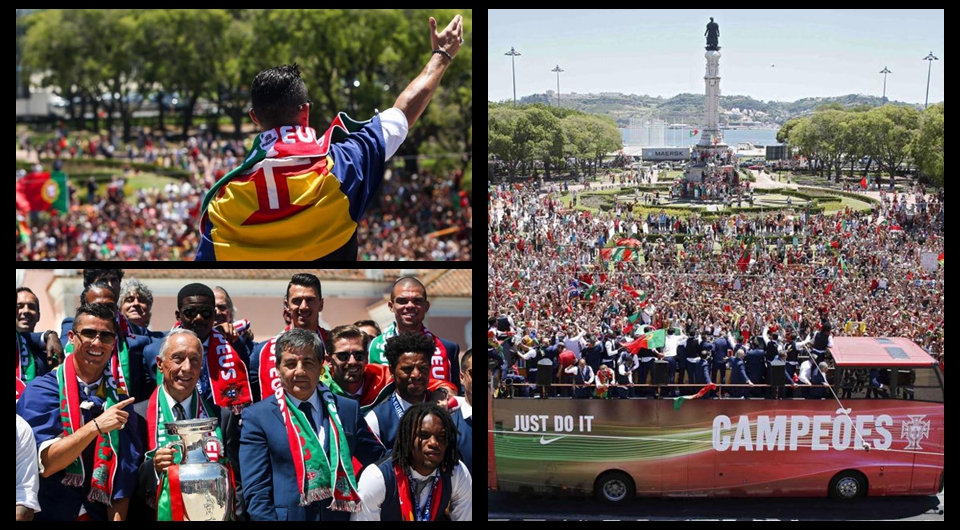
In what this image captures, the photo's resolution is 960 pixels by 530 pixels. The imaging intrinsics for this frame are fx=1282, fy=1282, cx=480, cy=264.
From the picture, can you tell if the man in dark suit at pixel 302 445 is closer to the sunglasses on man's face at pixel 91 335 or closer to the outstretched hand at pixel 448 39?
the sunglasses on man's face at pixel 91 335

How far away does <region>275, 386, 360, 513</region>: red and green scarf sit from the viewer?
7648 mm

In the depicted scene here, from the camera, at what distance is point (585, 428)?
8.80m

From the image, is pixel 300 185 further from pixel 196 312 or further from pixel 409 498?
pixel 409 498

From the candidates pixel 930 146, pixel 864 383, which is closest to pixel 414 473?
pixel 864 383

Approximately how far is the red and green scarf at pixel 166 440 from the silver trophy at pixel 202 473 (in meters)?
0.02

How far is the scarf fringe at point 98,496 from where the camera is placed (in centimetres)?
774

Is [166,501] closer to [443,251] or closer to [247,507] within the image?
[247,507]

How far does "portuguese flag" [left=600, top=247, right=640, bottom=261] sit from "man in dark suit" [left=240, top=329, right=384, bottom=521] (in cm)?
217

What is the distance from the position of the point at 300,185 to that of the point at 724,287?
347cm

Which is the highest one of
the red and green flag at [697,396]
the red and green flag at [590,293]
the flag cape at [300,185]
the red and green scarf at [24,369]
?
the flag cape at [300,185]

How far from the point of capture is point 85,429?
769 cm

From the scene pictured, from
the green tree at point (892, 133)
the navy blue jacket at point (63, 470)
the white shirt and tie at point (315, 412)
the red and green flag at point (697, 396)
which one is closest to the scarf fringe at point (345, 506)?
the white shirt and tie at point (315, 412)

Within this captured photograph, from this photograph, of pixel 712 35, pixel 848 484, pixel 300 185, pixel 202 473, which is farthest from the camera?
pixel 848 484

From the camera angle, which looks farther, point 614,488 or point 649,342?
point 614,488
